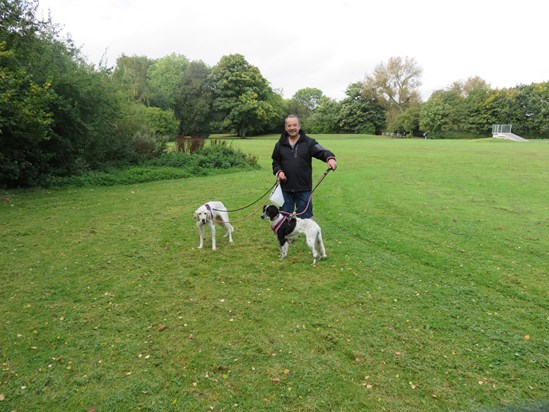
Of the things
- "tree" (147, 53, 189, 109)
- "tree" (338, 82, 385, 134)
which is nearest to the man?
"tree" (147, 53, 189, 109)

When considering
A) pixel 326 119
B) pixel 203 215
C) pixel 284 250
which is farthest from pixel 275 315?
pixel 326 119

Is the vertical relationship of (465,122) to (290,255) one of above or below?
above

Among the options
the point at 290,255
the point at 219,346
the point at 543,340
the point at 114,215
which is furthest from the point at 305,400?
the point at 114,215

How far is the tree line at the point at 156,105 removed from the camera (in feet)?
36.7

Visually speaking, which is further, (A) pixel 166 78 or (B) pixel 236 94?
(A) pixel 166 78

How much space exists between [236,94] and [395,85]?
125 feet

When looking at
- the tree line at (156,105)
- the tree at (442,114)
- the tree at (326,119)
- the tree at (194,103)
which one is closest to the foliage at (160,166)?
the tree line at (156,105)

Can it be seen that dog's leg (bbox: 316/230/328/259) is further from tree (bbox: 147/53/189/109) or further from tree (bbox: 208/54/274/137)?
tree (bbox: 208/54/274/137)

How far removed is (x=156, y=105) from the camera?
171 feet

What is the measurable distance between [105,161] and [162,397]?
15.4 meters

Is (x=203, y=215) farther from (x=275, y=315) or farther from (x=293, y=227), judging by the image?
(x=275, y=315)

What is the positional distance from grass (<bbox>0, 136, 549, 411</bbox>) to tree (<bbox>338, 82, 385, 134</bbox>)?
67987 mm

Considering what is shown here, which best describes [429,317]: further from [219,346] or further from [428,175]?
[428,175]

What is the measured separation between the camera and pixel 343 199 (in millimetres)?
10953
